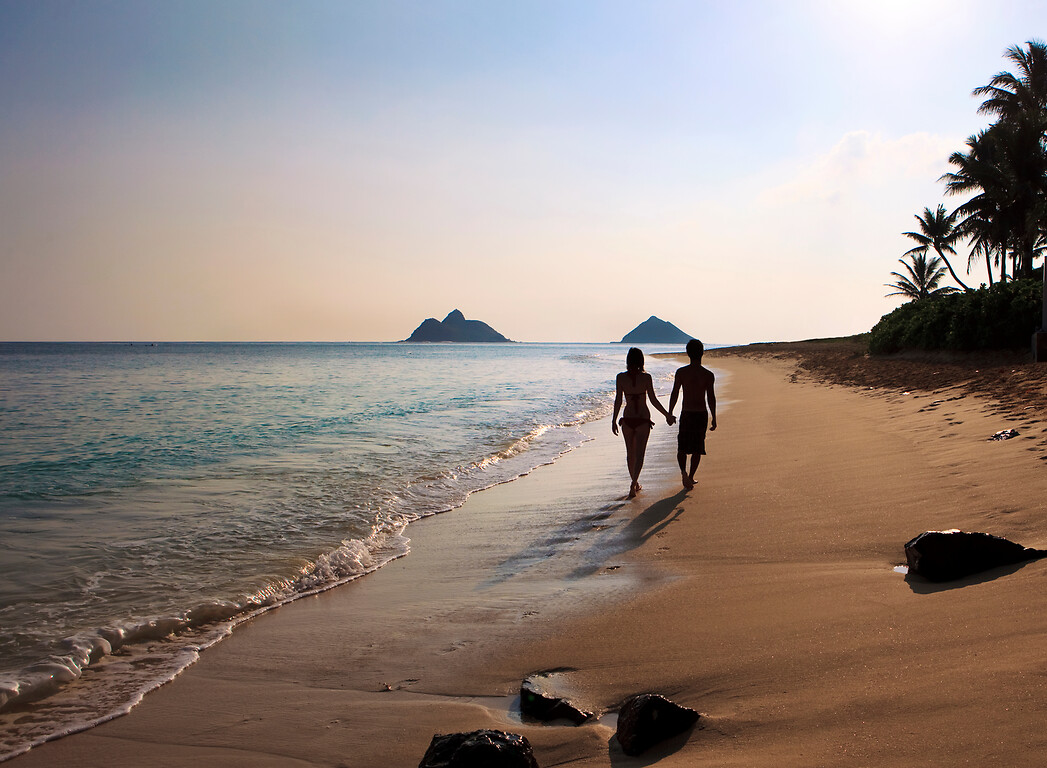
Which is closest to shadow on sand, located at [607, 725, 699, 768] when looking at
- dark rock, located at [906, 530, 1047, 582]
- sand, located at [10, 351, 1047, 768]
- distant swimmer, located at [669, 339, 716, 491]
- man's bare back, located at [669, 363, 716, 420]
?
sand, located at [10, 351, 1047, 768]

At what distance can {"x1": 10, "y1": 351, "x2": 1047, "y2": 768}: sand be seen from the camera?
2539 millimetres

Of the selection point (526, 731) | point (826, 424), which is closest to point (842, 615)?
point (526, 731)

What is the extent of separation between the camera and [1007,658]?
2.70 m

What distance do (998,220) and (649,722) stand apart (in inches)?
1550

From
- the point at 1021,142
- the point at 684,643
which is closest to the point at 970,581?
the point at 684,643

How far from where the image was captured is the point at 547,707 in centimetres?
301

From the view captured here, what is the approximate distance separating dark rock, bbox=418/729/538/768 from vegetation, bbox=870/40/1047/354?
67.8ft

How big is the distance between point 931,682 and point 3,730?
4357 mm

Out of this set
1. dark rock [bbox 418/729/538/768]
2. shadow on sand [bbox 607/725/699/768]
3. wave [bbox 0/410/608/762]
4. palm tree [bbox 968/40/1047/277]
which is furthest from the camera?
palm tree [bbox 968/40/1047/277]

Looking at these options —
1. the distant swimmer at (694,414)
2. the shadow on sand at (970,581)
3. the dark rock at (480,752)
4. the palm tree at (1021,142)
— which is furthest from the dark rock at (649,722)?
the palm tree at (1021,142)

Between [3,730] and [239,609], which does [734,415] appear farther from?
[3,730]

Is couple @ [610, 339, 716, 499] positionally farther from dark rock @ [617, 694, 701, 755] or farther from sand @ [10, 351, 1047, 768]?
dark rock @ [617, 694, 701, 755]

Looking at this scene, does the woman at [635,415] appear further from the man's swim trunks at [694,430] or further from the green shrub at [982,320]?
the green shrub at [982,320]

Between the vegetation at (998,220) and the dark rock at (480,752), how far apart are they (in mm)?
20662
